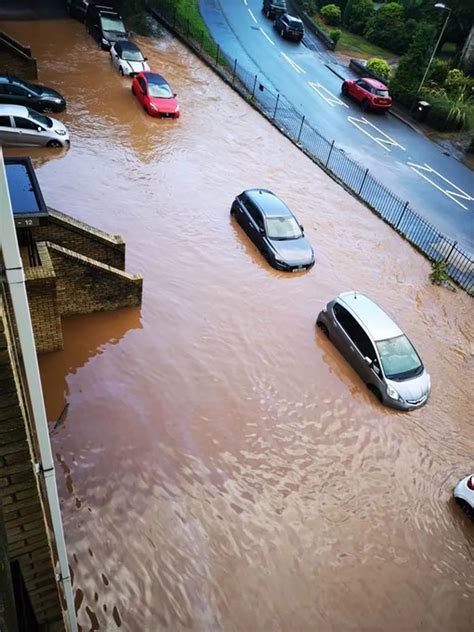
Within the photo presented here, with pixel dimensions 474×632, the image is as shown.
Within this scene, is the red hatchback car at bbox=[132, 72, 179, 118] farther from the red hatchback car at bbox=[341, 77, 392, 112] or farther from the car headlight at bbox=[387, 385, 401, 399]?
the car headlight at bbox=[387, 385, 401, 399]

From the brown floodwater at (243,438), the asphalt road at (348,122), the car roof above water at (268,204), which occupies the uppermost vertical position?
the car roof above water at (268,204)

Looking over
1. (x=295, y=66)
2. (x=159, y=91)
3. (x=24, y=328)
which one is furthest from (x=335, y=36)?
(x=24, y=328)

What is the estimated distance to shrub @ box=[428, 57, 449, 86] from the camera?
95.3 ft

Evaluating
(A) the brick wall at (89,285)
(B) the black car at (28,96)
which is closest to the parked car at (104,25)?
(B) the black car at (28,96)

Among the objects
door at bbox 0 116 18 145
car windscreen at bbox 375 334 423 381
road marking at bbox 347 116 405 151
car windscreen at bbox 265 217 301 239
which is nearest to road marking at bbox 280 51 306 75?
road marking at bbox 347 116 405 151

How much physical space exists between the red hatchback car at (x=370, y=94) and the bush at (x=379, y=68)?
4028 mm

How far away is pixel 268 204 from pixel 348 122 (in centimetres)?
1243

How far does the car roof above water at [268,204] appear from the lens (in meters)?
15.0

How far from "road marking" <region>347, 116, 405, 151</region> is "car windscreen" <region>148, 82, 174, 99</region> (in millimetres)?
9408

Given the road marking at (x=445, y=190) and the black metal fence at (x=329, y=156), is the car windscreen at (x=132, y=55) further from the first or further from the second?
the road marking at (x=445, y=190)

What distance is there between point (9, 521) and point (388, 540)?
688 cm

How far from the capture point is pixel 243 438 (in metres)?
9.83

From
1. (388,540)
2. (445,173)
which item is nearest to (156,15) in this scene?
(445,173)

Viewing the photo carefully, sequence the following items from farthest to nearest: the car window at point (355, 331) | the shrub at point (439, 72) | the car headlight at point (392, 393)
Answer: the shrub at point (439, 72)
the car window at point (355, 331)
the car headlight at point (392, 393)
